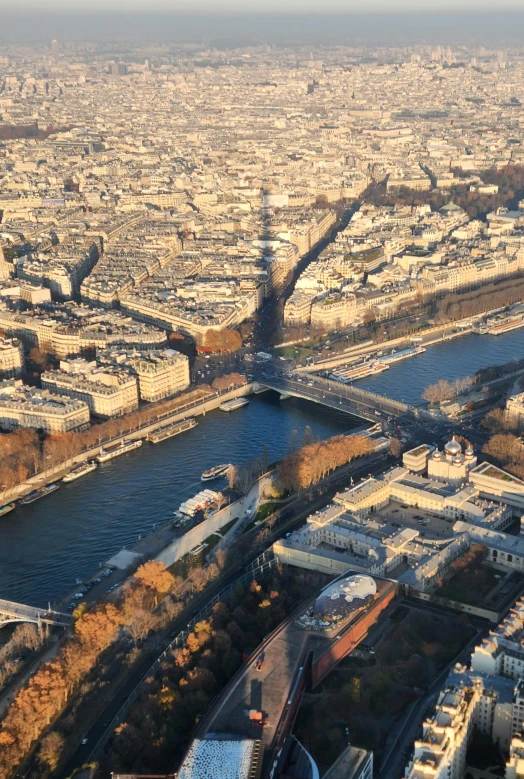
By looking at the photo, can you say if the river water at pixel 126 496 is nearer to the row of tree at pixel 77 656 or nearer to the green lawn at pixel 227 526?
the green lawn at pixel 227 526

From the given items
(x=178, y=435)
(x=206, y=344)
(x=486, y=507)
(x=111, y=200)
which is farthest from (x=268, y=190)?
(x=486, y=507)

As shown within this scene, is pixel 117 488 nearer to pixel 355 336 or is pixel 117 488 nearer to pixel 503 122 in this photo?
pixel 355 336

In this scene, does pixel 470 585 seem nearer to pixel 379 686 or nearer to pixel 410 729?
pixel 379 686

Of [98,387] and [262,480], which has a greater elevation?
[98,387]

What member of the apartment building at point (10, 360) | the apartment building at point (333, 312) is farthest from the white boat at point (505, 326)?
the apartment building at point (10, 360)

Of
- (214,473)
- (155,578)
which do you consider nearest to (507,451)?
(214,473)

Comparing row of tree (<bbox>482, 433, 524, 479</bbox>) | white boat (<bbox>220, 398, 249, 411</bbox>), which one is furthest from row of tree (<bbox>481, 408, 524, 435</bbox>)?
white boat (<bbox>220, 398, 249, 411</bbox>)
